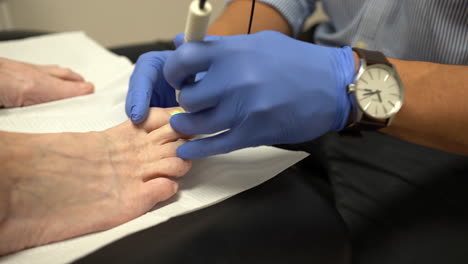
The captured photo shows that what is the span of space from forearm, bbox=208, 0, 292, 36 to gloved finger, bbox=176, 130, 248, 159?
557 millimetres

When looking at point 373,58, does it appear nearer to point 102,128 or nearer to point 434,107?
point 434,107

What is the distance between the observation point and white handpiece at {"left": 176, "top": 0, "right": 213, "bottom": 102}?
1.55 ft

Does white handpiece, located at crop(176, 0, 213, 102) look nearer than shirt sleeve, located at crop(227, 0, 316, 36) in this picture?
Yes

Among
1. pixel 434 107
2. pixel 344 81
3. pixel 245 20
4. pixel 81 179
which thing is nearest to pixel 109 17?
pixel 245 20

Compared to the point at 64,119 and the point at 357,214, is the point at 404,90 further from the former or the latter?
the point at 64,119

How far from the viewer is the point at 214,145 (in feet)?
2.12

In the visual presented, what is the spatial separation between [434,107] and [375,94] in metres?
0.14

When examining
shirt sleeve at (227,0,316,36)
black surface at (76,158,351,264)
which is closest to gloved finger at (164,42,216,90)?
black surface at (76,158,351,264)

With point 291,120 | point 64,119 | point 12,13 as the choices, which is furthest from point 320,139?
point 12,13

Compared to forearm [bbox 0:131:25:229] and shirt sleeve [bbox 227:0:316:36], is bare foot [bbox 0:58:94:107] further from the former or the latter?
shirt sleeve [bbox 227:0:316:36]

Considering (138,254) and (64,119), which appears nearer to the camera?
(138,254)

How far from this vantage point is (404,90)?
2.17 feet

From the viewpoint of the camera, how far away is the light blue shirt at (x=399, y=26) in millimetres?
811

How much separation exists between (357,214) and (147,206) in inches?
19.0
